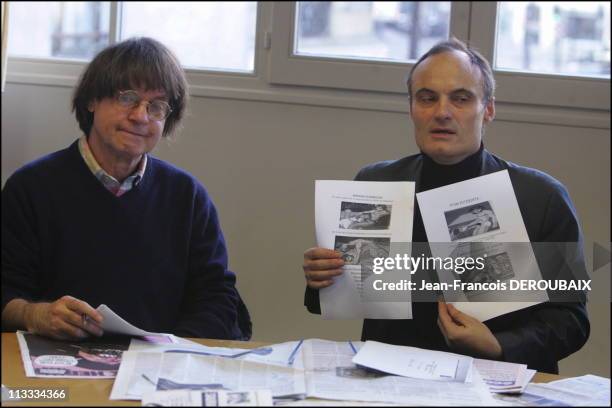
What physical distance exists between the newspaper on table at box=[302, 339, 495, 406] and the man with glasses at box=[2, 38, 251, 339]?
450 millimetres

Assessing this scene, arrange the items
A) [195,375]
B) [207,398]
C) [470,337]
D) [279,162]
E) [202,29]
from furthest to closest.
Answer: [202,29] < [279,162] < [470,337] < [195,375] < [207,398]

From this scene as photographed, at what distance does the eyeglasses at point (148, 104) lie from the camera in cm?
193

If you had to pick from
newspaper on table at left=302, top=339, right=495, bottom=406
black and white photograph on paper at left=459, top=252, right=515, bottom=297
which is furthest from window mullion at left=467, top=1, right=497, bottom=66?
newspaper on table at left=302, top=339, right=495, bottom=406

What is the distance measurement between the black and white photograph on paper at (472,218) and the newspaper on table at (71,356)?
73cm

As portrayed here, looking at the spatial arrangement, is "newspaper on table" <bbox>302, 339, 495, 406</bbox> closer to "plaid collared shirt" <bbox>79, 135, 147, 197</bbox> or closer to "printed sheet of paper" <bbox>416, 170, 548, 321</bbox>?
"printed sheet of paper" <bbox>416, 170, 548, 321</bbox>

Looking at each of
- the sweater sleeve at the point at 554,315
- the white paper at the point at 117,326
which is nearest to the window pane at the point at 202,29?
the sweater sleeve at the point at 554,315

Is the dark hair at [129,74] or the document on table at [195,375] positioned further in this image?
the dark hair at [129,74]

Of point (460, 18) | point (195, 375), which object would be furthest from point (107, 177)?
point (460, 18)

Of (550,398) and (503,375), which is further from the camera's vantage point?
(503,375)

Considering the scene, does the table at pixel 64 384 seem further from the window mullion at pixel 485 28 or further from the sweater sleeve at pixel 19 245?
the window mullion at pixel 485 28

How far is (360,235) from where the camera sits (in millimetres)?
1778

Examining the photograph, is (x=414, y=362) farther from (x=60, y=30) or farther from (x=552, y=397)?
(x=60, y=30)

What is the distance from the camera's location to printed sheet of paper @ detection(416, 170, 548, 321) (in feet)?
5.74

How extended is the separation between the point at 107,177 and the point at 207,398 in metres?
0.78
